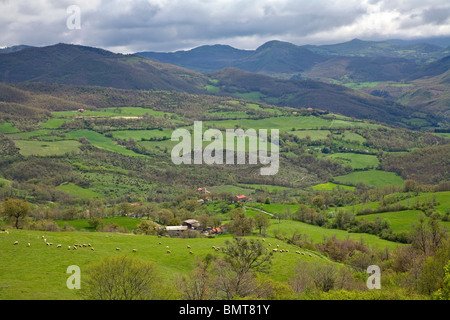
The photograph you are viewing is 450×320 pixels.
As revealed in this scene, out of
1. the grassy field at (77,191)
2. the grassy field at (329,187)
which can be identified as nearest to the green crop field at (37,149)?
the grassy field at (77,191)

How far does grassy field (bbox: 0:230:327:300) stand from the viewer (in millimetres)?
32750

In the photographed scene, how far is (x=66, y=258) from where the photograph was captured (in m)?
43.9

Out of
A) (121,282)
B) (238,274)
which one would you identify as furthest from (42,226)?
(238,274)

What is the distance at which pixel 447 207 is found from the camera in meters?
107

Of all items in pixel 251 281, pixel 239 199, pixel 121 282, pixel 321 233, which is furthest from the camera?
pixel 239 199

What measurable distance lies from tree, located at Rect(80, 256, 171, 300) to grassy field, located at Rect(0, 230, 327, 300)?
2.95 meters

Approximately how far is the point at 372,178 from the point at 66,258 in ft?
536

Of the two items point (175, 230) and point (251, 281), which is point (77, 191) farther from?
point (251, 281)

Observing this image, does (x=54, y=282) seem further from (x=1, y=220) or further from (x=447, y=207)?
(x=447, y=207)

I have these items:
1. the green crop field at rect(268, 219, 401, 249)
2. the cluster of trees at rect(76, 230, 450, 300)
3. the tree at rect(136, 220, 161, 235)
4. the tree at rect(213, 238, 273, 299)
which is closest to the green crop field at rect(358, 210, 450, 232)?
the green crop field at rect(268, 219, 401, 249)

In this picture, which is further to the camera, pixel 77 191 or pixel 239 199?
pixel 77 191

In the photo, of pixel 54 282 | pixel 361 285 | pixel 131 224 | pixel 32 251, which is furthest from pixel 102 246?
pixel 131 224
